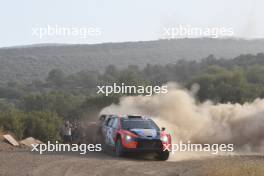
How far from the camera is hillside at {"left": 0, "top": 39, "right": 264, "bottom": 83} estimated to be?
135375 millimetres

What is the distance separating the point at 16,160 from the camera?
803 inches

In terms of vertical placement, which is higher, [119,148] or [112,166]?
[119,148]

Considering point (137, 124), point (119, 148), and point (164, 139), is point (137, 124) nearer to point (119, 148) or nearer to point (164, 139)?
point (119, 148)

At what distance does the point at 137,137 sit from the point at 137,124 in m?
1.29

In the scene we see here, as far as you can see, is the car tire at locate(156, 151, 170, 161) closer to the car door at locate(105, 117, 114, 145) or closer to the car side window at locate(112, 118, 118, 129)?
the car side window at locate(112, 118, 118, 129)

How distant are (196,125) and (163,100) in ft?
11.7

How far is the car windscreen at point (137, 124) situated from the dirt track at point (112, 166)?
1.15 m

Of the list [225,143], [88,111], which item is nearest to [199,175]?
[225,143]

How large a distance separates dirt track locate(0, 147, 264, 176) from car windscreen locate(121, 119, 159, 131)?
3.76 feet

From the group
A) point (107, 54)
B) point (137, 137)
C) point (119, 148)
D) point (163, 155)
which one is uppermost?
point (107, 54)

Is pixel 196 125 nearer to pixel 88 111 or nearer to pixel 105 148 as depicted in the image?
pixel 105 148

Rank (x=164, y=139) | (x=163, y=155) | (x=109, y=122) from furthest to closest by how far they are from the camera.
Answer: (x=109, y=122) → (x=163, y=155) → (x=164, y=139)

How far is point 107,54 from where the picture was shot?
494 ft

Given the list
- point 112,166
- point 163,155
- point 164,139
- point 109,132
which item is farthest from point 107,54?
point 112,166
